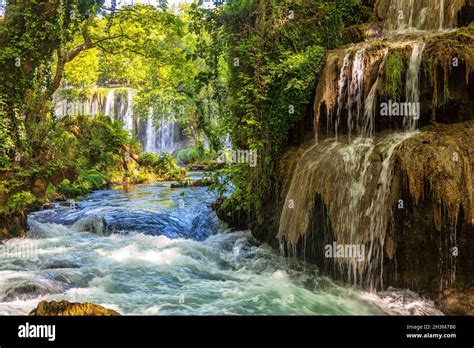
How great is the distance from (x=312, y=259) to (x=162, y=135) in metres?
29.6

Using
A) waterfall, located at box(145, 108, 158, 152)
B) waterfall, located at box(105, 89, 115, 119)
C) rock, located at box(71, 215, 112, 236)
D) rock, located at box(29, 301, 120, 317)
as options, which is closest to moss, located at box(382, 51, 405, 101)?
rock, located at box(29, 301, 120, 317)

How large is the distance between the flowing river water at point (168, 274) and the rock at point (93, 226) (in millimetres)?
145

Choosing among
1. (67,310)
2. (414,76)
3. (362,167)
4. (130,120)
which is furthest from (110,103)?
(67,310)

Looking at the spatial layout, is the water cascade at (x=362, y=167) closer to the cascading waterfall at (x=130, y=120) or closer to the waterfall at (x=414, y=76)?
the waterfall at (x=414, y=76)

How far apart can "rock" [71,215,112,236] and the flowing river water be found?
15 centimetres

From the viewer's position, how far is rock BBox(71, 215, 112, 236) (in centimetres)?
1153

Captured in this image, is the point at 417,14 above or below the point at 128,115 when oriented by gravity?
below

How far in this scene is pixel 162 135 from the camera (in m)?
35.9

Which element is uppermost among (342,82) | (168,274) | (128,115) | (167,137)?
(128,115)

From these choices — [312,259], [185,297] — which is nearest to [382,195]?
[312,259]

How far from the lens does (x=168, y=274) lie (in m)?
8.09

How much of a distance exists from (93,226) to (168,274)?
14.9ft
